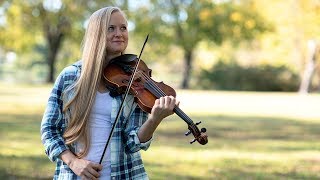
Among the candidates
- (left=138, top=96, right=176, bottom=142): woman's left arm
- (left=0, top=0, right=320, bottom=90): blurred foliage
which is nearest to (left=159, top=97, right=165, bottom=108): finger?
(left=138, top=96, right=176, bottom=142): woman's left arm

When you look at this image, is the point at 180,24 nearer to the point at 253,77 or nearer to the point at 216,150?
the point at 253,77

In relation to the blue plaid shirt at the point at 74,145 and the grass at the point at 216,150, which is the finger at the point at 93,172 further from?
the grass at the point at 216,150

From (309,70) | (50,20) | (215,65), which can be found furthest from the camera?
(50,20)

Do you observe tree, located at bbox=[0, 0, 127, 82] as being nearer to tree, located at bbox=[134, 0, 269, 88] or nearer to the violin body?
tree, located at bbox=[134, 0, 269, 88]

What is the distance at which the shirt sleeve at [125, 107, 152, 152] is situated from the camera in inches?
97.7

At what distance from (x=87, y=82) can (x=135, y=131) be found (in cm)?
28

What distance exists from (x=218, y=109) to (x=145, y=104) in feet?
59.1

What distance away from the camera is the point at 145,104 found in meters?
2.47

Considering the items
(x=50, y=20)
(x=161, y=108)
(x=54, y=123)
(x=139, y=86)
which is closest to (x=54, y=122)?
(x=54, y=123)

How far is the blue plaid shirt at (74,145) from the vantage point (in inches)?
96.9

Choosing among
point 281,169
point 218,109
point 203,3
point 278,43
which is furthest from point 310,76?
point 281,169

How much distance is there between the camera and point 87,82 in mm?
2441

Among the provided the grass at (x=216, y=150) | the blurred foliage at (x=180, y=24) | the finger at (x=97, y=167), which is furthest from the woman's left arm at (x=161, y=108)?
the blurred foliage at (x=180, y=24)

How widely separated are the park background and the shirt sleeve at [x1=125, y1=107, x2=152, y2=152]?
7.81 m
